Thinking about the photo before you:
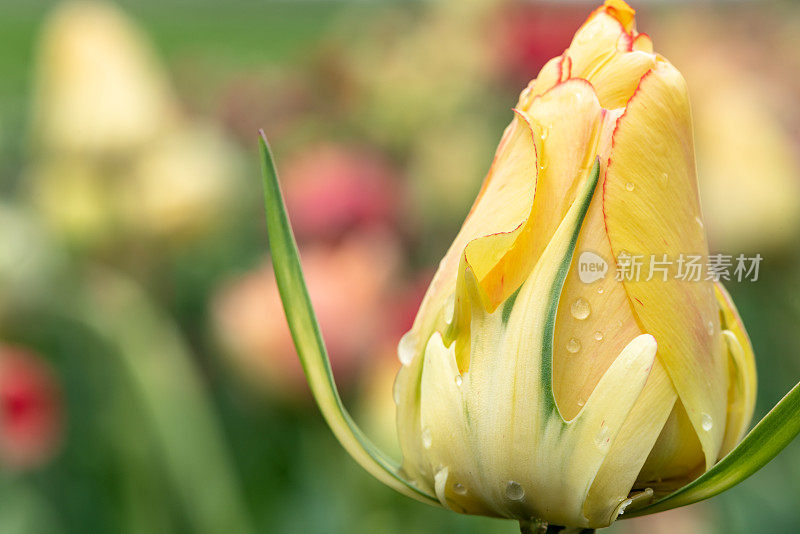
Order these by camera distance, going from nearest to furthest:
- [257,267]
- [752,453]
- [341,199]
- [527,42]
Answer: [752,453], [341,199], [257,267], [527,42]

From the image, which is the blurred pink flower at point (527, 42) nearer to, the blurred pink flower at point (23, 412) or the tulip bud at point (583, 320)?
the blurred pink flower at point (23, 412)

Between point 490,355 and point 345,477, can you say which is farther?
point 345,477

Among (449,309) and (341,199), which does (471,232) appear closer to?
(449,309)

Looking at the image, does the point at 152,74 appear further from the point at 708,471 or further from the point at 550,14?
the point at 708,471

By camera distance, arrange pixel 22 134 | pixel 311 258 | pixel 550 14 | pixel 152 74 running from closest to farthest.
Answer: pixel 311 258, pixel 152 74, pixel 550 14, pixel 22 134

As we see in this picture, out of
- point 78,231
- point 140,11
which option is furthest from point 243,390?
point 140,11

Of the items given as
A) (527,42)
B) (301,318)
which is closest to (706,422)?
(301,318)

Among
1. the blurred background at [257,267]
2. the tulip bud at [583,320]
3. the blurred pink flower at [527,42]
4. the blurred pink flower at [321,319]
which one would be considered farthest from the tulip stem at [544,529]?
the blurred pink flower at [527,42]
